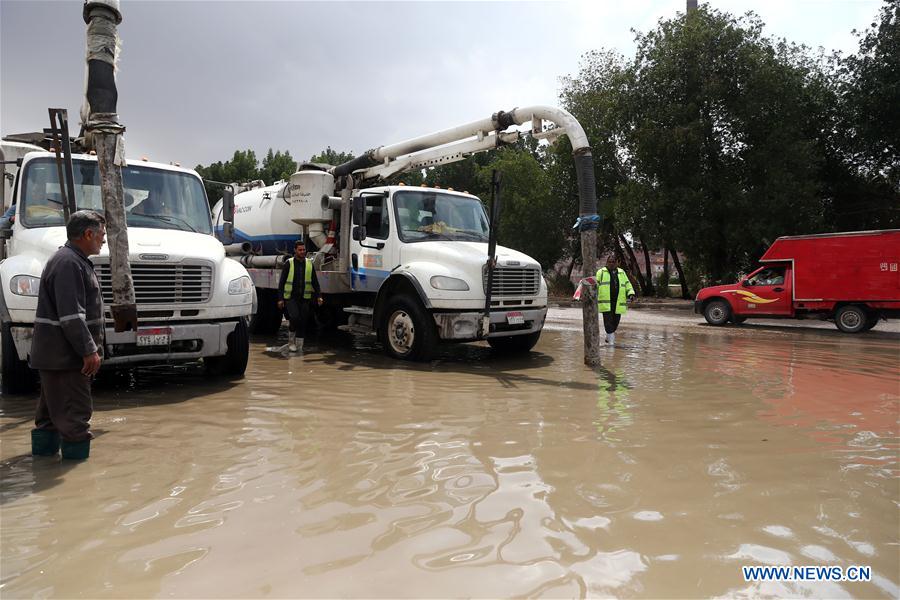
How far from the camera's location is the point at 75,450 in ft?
13.9

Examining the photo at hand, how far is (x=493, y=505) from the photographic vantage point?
11.5 feet

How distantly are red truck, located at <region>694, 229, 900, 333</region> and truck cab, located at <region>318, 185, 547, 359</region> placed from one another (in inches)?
382

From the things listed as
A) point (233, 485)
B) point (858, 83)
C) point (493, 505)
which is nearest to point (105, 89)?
point (233, 485)

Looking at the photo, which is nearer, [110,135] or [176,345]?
[110,135]

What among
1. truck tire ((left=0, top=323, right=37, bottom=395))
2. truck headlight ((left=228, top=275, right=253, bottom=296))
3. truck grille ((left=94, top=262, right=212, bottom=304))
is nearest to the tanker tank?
truck headlight ((left=228, top=275, right=253, bottom=296))

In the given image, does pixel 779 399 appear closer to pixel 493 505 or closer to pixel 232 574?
pixel 493 505

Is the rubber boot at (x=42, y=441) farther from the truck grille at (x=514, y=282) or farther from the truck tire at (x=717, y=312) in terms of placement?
the truck tire at (x=717, y=312)

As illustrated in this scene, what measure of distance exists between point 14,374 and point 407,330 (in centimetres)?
467

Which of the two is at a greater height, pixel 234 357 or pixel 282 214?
pixel 282 214

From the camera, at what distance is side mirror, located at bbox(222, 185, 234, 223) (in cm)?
875

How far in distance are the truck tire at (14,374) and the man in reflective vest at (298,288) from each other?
3860 mm

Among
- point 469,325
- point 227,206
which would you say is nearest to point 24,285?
point 227,206

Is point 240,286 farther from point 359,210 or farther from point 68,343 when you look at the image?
point 68,343

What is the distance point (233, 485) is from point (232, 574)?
3.82 ft
